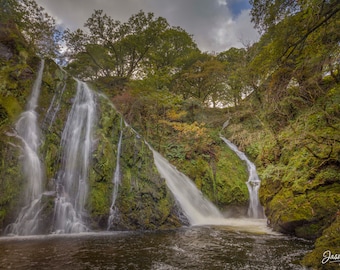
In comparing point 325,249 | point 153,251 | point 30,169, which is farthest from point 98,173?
point 325,249

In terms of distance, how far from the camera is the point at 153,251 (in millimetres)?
4688

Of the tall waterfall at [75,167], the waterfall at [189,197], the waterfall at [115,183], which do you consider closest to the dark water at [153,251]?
the tall waterfall at [75,167]

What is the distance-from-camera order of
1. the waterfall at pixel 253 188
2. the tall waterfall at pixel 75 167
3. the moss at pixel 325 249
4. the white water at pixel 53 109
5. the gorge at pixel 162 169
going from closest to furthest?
the moss at pixel 325 249 < the gorge at pixel 162 169 < the tall waterfall at pixel 75 167 < the white water at pixel 53 109 < the waterfall at pixel 253 188

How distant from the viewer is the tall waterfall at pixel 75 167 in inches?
261

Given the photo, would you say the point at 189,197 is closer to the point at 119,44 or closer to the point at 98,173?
the point at 98,173

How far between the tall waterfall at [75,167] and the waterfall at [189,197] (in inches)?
137

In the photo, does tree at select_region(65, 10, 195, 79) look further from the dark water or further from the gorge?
the dark water

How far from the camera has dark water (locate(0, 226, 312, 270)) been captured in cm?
390

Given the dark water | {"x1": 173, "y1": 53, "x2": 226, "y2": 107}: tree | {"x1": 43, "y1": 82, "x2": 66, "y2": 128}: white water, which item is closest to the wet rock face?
{"x1": 43, "y1": 82, "x2": 66, "y2": 128}: white water

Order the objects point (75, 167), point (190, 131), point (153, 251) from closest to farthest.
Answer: point (153, 251) → point (75, 167) → point (190, 131)

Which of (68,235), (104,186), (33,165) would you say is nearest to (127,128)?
(104,186)

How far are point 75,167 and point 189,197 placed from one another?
197 inches

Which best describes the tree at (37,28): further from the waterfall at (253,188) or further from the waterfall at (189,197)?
the waterfall at (253,188)

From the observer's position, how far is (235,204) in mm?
10516
